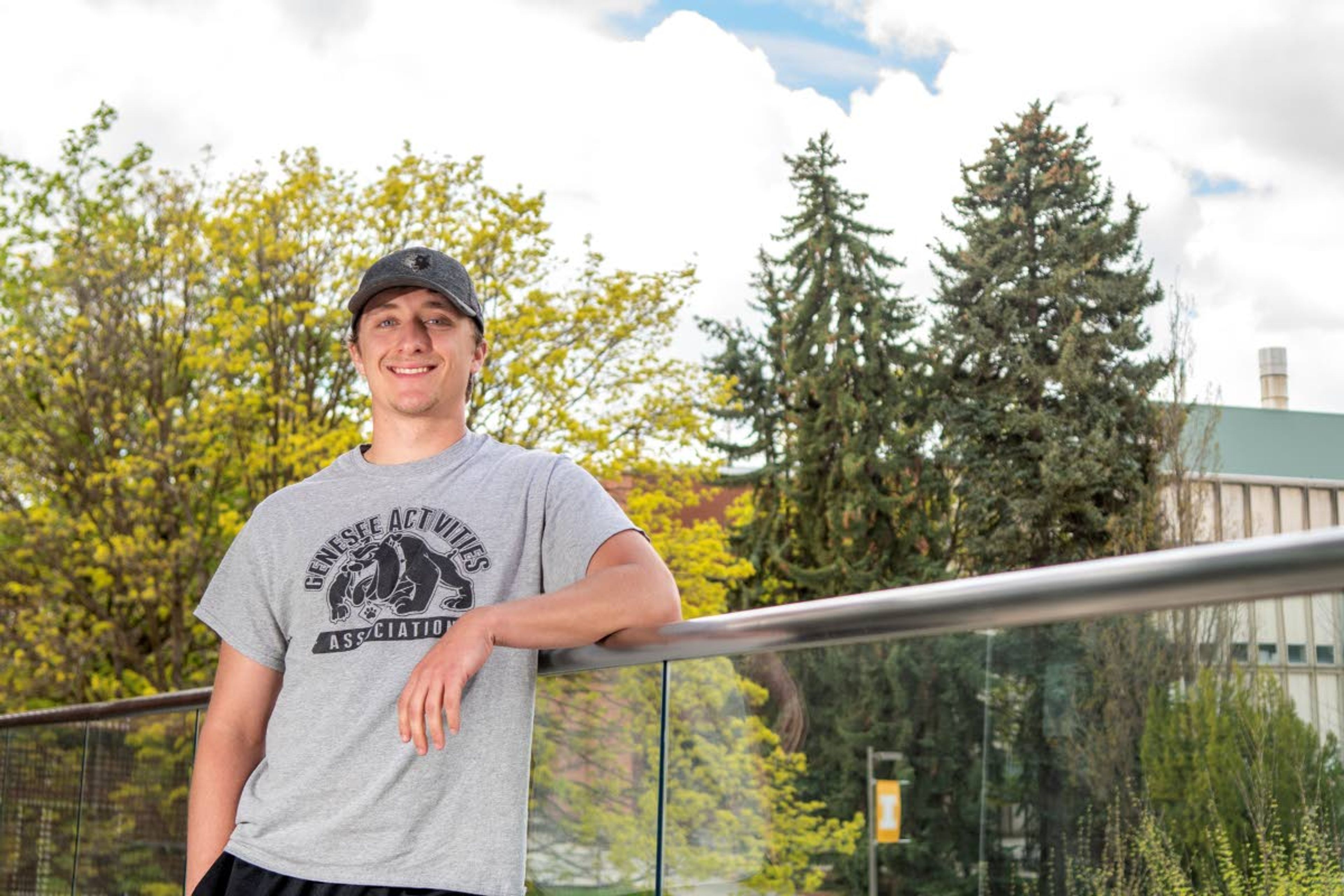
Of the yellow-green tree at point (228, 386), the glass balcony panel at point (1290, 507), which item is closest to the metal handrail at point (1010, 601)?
the yellow-green tree at point (228, 386)

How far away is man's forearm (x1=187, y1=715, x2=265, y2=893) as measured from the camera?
2301 mm

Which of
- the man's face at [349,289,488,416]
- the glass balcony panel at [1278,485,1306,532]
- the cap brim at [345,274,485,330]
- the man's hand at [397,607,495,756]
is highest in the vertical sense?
the glass balcony panel at [1278,485,1306,532]

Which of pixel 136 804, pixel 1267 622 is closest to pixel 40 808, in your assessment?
pixel 136 804

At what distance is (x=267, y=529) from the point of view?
234cm

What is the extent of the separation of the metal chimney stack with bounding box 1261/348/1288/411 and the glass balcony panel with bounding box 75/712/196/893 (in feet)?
141

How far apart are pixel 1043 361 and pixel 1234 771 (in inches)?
1148

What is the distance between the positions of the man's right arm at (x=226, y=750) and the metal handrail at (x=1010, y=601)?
462 mm

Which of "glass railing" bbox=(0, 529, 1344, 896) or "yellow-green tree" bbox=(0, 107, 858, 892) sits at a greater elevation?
"yellow-green tree" bbox=(0, 107, 858, 892)

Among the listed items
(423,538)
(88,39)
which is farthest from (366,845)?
(88,39)

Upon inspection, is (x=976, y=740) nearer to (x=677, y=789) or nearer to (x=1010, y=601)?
(x=1010, y=601)

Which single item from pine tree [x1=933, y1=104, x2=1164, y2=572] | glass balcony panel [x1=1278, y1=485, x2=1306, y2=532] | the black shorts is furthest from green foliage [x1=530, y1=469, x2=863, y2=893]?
glass balcony panel [x1=1278, y1=485, x2=1306, y2=532]

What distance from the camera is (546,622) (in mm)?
2057

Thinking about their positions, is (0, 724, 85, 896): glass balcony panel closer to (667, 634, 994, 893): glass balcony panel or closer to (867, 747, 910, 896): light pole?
(667, 634, 994, 893): glass balcony panel

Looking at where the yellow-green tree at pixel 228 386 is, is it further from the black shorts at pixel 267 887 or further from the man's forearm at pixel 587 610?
the man's forearm at pixel 587 610
